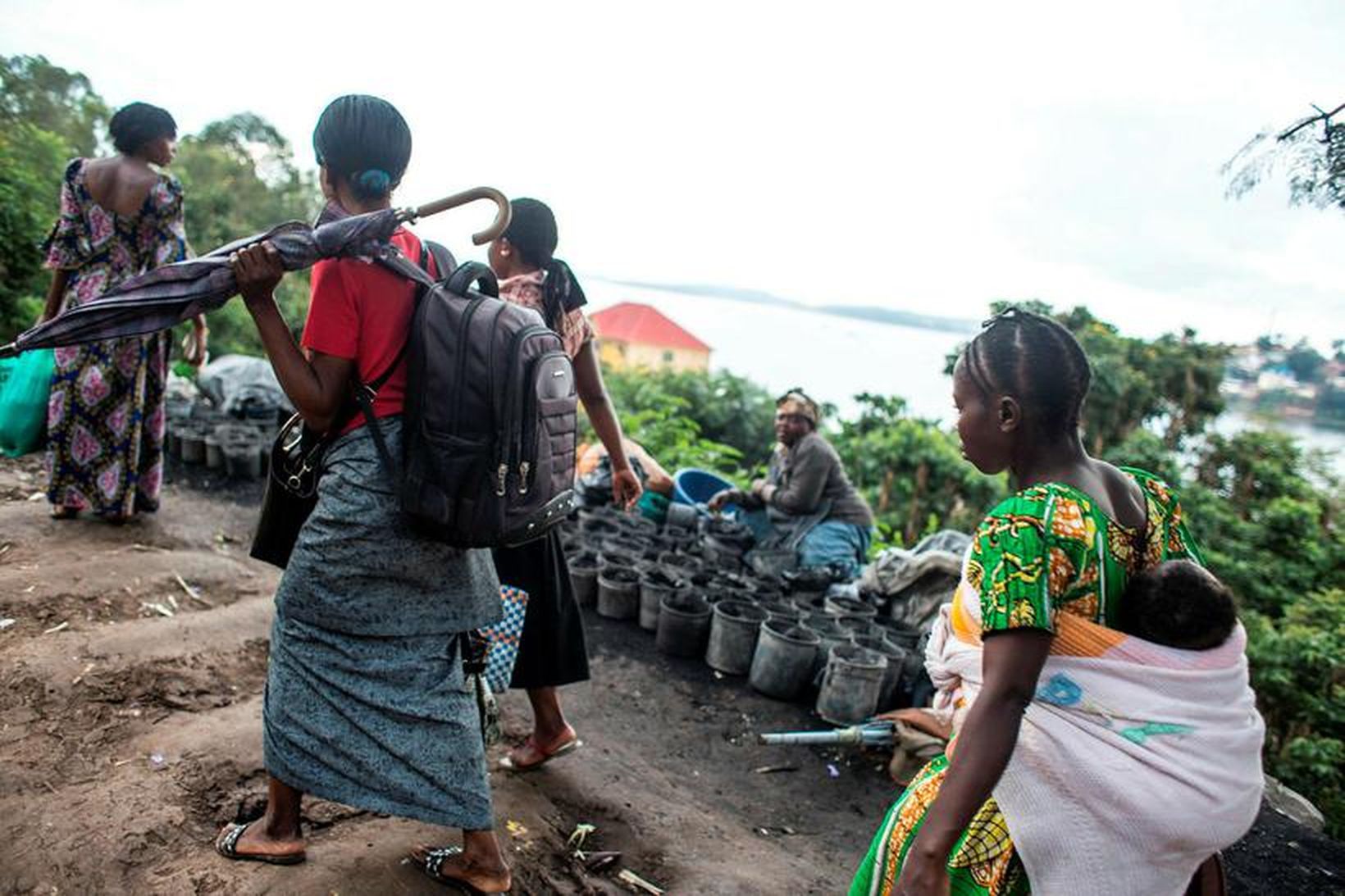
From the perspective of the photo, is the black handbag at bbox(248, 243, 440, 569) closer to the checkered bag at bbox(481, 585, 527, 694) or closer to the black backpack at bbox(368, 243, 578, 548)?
the black backpack at bbox(368, 243, 578, 548)

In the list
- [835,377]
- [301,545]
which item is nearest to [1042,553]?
[301,545]

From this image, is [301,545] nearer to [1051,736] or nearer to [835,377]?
[1051,736]

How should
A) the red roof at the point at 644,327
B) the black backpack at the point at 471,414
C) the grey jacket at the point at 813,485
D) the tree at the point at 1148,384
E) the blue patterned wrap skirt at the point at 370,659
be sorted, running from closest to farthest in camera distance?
the black backpack at the point at 471,414, the blue patterned wrap skirt at the point at 370,659, the grey jacket at the point at 813,485, the tree at the point at 1148,384, the red roof at the point at 644,327

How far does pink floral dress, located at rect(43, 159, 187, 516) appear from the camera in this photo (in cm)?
394

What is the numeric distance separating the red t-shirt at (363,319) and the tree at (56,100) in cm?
1515

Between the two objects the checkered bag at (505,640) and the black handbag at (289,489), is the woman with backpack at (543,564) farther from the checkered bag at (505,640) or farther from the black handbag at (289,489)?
the black handbag at (289,489)

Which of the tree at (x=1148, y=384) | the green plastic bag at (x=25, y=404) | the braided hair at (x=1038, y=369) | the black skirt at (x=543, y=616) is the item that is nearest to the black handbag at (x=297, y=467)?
the black skirt at (x=543, y=616)

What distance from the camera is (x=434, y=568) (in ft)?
6.19

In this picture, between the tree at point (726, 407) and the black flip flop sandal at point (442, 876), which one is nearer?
the black flip flop sandal at point (442, 876)

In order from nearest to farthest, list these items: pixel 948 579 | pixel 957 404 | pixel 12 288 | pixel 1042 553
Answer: pixel 1042 553
pixel 957 404
pixel 948 579
pixel 12 288

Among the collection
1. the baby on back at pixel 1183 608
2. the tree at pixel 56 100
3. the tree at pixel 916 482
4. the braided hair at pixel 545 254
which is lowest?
the tree at pixel 916 482

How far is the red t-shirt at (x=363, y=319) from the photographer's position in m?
1.71

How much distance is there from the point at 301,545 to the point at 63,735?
1344 millimetres

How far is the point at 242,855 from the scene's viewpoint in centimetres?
199
